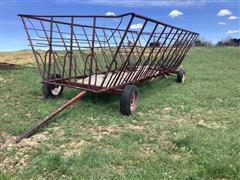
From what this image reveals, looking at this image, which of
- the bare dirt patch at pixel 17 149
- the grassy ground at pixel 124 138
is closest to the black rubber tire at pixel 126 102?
the grassy ground at pixel 124 138

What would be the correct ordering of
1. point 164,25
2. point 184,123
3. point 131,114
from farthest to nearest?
point 164,25 < point 131,114 < point 184,123

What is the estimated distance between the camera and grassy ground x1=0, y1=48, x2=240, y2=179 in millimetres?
3951

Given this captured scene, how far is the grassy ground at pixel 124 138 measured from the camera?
3.95 metres

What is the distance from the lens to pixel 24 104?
6.86m

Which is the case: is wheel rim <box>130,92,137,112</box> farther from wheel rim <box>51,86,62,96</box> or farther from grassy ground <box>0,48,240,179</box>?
wheel rim <box>51,86,62,96</box>

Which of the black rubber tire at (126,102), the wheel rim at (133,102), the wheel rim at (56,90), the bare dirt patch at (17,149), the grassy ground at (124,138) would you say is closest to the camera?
the grassy ground at (124,138)

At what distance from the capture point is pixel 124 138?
5000 millimetres

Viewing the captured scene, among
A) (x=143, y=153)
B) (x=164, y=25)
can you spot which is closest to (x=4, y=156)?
(x=143, y=153)

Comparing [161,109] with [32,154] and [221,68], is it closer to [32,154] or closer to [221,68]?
[32,154]

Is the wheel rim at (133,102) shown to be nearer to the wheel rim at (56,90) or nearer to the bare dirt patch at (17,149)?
the bare dirt patch at (17,149)

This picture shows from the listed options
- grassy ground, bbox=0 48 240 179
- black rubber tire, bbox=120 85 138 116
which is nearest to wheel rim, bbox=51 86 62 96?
grassy ground, bbox=0 48 240 179

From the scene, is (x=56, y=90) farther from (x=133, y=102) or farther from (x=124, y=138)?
(x=124, y=138)

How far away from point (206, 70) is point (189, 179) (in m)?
9.59

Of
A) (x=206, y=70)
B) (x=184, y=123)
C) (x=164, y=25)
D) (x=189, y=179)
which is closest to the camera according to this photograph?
(x=189, y=179)
